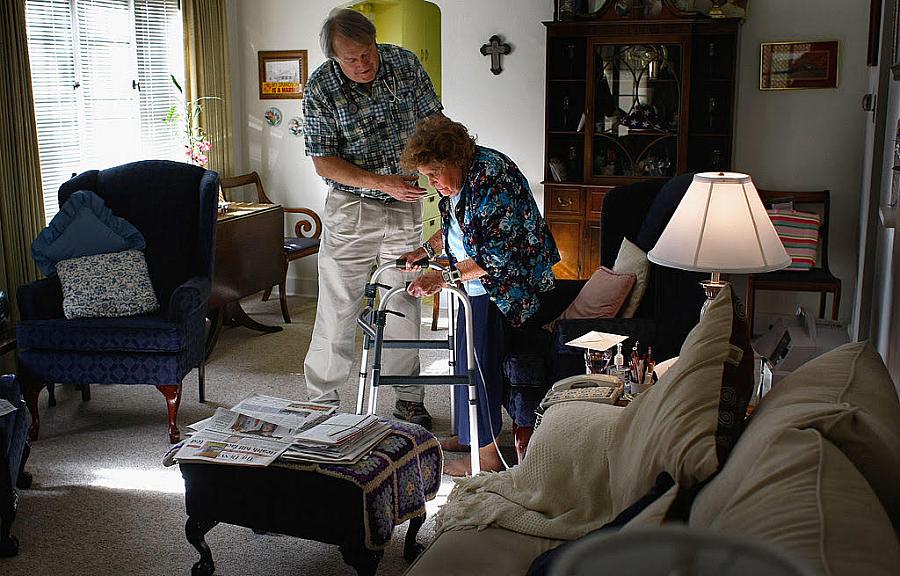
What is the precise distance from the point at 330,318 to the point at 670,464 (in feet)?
7.93

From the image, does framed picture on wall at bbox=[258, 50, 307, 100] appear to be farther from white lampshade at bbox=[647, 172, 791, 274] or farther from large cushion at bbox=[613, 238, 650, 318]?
white lampshade at bbox=[647, 172, 791, 274]

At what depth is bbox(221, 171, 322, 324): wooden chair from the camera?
18.9 ft

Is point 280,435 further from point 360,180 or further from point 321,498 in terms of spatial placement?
point 360,180

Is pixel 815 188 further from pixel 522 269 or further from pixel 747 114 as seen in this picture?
pixel 522 269

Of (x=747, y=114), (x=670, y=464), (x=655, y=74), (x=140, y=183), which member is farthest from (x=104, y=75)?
(x=670, y=464)

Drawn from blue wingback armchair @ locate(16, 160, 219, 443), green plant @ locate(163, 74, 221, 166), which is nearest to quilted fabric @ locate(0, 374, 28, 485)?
blue wingback armchair @ locate(16, 160, 219, 443)

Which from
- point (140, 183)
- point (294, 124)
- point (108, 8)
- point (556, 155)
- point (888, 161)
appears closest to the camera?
point (888, 161)

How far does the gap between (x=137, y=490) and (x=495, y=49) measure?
3.51 m

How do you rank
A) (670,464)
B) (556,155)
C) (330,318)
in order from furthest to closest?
(556,155) < (330,318) < (670,464)

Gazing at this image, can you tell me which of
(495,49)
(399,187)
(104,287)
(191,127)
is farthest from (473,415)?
(191,127)

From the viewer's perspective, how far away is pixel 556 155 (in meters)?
5.66

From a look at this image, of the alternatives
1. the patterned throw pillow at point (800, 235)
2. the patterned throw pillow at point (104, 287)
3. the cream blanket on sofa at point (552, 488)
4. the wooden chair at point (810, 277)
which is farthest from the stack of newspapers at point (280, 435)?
the patterned throw pillow at point (800, 235)

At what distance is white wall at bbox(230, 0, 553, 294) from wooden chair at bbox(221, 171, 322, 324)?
0.16 m

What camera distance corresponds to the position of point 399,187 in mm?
3707
